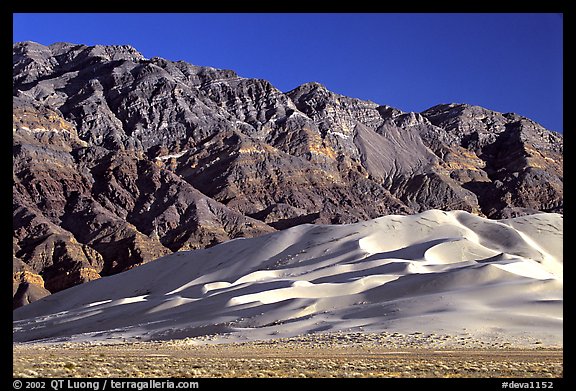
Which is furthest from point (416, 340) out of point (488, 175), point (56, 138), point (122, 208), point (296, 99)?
point (296, 99)

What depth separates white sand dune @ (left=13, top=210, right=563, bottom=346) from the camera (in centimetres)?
3925

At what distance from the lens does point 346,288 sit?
52.2 m

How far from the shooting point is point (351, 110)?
18638cm

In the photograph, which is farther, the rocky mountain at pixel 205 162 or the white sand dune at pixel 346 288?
the rocky mountain at pixel 205 162

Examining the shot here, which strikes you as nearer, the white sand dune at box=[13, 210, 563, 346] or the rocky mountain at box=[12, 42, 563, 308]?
the white sand dune at box=[13, 210, 563, 346]

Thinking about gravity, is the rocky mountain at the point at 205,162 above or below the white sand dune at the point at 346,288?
above

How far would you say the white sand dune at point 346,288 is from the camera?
3925 cm

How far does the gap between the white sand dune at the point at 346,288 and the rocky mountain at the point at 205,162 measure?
30.9 metres

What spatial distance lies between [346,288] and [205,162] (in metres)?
94.5

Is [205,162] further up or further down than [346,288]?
further up

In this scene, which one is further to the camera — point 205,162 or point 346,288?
point 205,162

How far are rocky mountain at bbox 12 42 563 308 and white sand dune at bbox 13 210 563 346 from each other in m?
30.9

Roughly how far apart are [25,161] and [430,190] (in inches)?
2923
